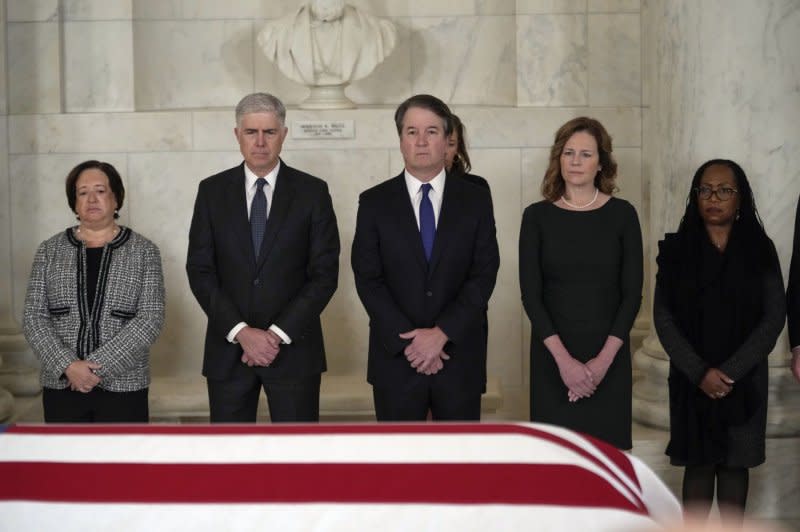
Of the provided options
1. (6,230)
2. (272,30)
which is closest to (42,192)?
(6,230)

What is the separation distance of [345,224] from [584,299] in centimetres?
301

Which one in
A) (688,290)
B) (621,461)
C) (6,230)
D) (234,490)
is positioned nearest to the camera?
(234,490)

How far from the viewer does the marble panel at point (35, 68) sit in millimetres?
8344

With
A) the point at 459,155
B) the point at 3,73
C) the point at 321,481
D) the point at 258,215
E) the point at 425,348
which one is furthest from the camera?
the point at 3,73

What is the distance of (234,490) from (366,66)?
5789 millimetres

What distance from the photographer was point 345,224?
805cm

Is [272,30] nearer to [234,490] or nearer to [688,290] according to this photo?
[688,290]

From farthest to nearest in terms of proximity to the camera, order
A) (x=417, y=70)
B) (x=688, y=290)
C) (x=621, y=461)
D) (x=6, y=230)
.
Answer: (x=417, y=70)
(x=6, y=230)
(x=688, y=290)
(x=621, y=461)

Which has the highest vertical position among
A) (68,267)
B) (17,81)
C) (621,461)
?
(17,81)

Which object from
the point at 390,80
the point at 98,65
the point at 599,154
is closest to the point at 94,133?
the point at 98,65

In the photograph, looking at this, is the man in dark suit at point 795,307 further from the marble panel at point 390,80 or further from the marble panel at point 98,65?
the marble panel at point 98,65

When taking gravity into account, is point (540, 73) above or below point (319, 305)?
above

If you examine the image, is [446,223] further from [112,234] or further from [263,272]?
[112,234]

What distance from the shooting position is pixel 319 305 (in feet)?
17.7
